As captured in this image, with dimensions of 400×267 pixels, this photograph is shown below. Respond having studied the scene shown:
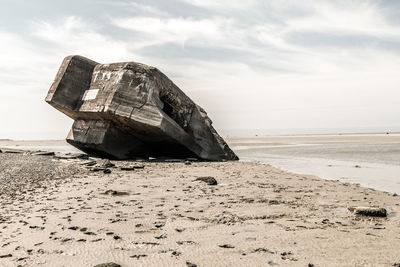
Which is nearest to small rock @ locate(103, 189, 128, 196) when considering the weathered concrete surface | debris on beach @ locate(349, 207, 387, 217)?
debris on beach @ locate(349, 207, 387, 217)

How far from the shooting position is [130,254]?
8.98ft

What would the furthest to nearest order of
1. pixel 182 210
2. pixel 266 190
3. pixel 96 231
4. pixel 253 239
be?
pixel 266 190 → pixel 182 210 → pixel 96 231 → pixel 253 239

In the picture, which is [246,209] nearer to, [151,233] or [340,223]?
[340,223]

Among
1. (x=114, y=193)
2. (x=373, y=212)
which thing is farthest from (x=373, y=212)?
(x=114, y=193)

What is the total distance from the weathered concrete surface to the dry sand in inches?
159

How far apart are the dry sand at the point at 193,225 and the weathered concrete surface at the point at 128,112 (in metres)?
4.05

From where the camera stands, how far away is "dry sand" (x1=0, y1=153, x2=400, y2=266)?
8.79ft

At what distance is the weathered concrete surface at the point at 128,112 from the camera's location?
10180mm

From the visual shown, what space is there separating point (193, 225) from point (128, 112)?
693 cm

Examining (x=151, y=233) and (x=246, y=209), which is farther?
(x=246, y=209)

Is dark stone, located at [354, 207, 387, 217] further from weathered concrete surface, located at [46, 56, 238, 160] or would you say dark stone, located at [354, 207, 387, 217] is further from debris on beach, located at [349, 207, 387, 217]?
weathered concrete surface, located at [46, 56, 238, 160]

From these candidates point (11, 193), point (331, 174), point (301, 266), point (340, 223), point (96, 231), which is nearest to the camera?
point (301, 266)

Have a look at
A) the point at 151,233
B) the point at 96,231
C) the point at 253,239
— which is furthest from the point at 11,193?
the point at 253,239

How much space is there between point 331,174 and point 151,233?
6.43m
